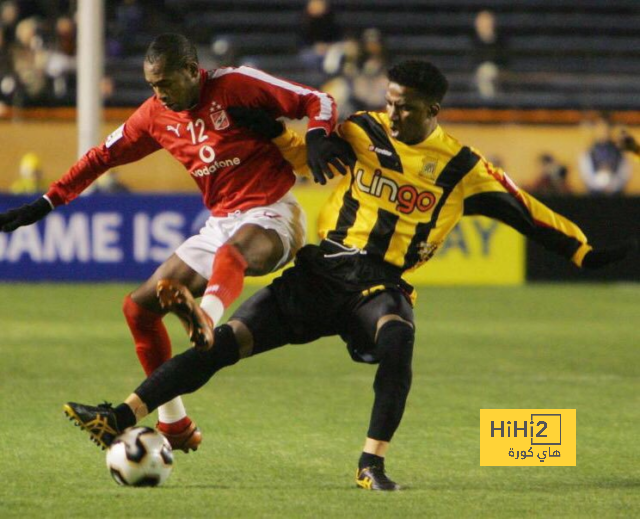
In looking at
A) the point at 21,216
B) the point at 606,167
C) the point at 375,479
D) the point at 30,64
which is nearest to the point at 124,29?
the point at 30,64

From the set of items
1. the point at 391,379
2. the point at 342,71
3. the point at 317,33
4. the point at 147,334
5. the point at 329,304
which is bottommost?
the point at 391,379

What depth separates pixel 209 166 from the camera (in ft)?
20.6

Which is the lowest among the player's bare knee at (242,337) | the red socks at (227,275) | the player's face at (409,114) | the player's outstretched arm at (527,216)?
the player's bare knee at (242,337)

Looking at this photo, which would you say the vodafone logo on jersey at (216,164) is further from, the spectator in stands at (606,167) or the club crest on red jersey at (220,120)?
the spectator in stands at (606,167)

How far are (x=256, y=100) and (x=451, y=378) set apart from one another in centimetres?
364

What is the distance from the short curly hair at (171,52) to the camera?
600 centimetres

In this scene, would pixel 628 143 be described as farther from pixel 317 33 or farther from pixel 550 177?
pixel 317 33

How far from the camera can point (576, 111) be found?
20.1 metres

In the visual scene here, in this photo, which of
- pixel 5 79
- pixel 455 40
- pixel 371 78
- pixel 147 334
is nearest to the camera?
pixel 147 334

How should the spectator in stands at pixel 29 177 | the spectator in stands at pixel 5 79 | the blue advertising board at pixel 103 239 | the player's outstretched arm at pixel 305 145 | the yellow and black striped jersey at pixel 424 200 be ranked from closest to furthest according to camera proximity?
→ the player's outstretched arm at pixel 305 145, the yellow and black striped jersey at pixel 424 200, the blue advertising board at pixel 103 239, the spectator in stands at pixel 29 177, the spectator in stands at pixel 5 79

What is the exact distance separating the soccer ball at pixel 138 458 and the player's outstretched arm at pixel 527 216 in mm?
1677

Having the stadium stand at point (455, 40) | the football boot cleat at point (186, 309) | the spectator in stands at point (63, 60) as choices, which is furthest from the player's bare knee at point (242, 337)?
the stadium stand at point (455, 40)

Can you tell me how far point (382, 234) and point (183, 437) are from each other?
1.32 m

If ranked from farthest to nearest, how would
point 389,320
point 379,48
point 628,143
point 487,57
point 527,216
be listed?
point 487,57 → point 379,48 → point 628,143 → point 527,216 → point 389,320
